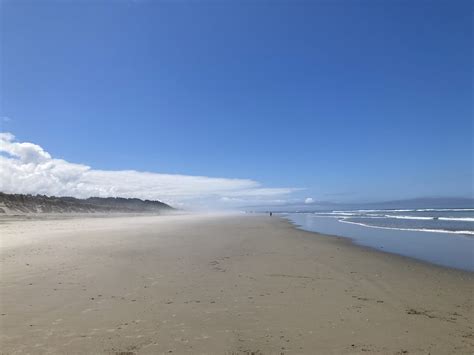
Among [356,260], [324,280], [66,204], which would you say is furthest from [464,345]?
[66,204]

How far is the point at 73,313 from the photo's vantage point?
6910mm

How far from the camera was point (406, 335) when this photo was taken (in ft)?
19.5

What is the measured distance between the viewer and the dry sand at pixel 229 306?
18.3 ft

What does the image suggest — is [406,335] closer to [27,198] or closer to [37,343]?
[37,343]

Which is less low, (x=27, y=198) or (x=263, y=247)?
(x=27, y=198)

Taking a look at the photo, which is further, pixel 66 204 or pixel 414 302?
pixel 66 204

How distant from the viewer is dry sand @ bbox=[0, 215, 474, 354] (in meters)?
5.57

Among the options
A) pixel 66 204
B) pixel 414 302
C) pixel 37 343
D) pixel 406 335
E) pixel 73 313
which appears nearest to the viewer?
pixel 37 343

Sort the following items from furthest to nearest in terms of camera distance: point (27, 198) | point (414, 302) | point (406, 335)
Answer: point (27, 198), point (414, 302), point (406, 335)

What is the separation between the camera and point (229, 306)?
7461 mm

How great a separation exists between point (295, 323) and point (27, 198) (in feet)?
220

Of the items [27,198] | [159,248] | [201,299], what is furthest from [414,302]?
[27,198]

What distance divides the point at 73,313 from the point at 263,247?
12.2m

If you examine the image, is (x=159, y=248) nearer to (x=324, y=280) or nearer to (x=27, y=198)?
(x=324, y=280)
